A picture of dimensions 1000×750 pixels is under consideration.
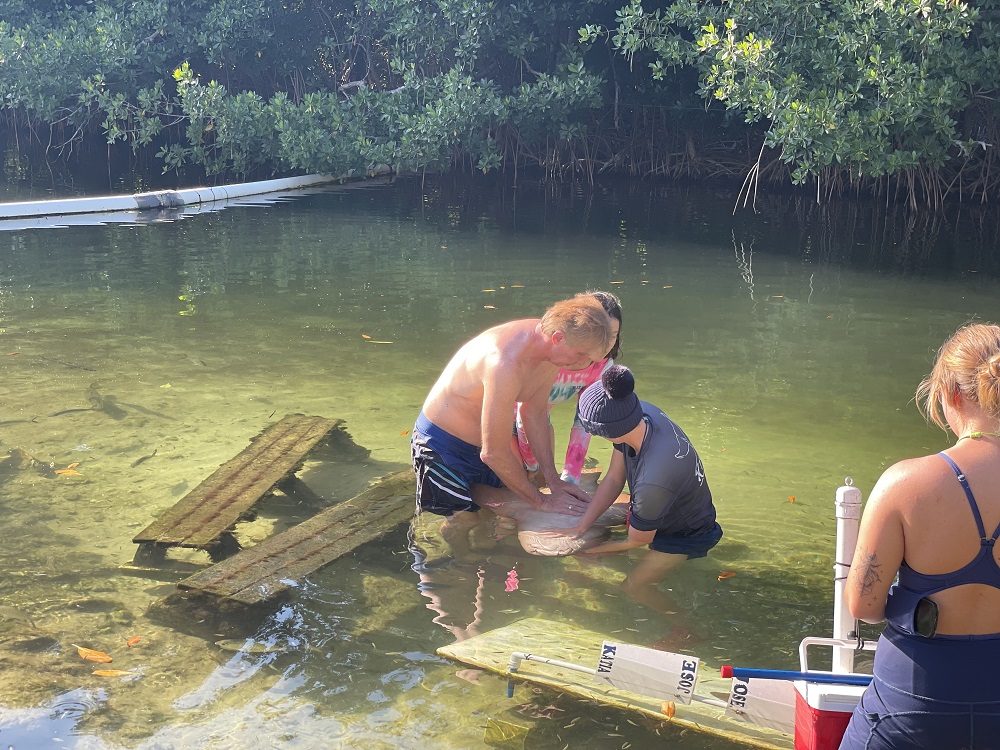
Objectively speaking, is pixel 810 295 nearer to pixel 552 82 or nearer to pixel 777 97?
pixel 777 97

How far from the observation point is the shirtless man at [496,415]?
179 inches

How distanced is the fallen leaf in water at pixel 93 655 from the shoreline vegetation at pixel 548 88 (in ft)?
42.4

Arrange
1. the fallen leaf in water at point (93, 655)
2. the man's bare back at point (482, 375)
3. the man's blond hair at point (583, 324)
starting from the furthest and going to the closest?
the man's bare back at point (482, 375)
the man's blond hair at point (583, 324)
the fallen leaf in water at point (93, 655)

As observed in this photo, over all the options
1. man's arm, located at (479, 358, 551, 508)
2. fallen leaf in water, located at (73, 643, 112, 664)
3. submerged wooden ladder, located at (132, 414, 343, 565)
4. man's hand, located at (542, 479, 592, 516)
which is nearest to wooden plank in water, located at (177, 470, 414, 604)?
submerged wooden ladder, located at (132, 414, 343, 565)

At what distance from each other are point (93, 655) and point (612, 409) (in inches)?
88.3

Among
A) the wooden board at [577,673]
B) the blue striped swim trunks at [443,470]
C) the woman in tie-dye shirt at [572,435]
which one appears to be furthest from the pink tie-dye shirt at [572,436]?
the wooden board at [577,673]

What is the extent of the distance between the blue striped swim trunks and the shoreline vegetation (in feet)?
36.5

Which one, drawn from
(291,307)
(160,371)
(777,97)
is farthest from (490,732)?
(777,97)

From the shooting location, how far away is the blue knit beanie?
414cm

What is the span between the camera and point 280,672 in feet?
12.3

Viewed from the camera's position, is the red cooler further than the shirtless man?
No

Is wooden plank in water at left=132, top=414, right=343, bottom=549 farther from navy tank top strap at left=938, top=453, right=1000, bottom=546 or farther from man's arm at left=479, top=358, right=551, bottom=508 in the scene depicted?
navy tank top strap at left=938, top=453, right=1000, bottom=546

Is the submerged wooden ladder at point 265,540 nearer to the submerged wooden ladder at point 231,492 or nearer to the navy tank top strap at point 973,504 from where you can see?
the submerged wooden ladder at point 231,492

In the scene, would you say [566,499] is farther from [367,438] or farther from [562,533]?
[367,438]
